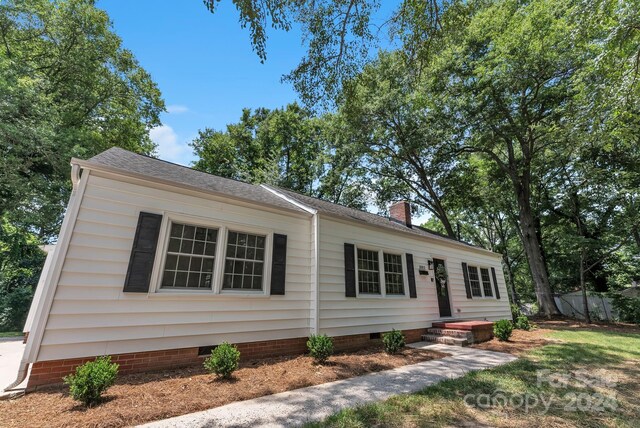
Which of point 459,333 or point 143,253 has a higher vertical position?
point 143,253

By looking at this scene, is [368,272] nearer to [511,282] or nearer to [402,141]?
[402,141]

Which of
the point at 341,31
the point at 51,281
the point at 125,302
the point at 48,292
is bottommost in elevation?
the point at 125,302

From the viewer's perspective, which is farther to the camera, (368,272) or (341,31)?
(368,272)

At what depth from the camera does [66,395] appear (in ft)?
11.6

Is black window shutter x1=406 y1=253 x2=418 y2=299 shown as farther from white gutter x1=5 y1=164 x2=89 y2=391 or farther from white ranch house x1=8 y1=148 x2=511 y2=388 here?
white gutter x1=5 y1=164 x2=89 y2=391

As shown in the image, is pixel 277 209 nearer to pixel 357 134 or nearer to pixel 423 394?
pixel 423 394

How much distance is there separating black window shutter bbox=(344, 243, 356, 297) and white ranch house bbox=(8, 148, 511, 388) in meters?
0.03

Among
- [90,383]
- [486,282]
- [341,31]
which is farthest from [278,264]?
[486,282]

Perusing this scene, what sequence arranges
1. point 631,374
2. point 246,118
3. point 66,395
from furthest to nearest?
point 246,118
point 631,374
point 66,395

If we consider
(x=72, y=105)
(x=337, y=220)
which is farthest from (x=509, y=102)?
(x=72, y=105)

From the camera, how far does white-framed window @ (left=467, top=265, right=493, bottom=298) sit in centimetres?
1098

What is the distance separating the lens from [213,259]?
5520mm

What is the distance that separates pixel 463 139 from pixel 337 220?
1276 cm

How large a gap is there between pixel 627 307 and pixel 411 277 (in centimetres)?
1477
